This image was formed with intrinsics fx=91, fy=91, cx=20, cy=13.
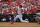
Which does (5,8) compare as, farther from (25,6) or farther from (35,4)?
(35,4)

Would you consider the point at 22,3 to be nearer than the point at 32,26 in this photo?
No

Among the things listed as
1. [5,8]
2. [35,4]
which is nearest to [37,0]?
[35,4]

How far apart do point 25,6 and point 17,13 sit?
2.92ft

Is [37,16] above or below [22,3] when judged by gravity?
below

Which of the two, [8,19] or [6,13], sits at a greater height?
[6,13]

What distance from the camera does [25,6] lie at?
24.5ft

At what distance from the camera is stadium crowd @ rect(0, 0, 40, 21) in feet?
24.0

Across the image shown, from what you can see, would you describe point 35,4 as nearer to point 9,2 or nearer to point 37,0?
point 37,0

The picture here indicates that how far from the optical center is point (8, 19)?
A: 7.44m

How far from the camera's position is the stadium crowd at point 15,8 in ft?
24.0

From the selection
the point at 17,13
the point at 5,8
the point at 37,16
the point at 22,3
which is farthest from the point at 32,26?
the point at 5,8

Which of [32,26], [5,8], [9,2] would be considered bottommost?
[32,26]

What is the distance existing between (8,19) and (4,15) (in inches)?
18.4

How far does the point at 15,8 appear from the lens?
746 cm
